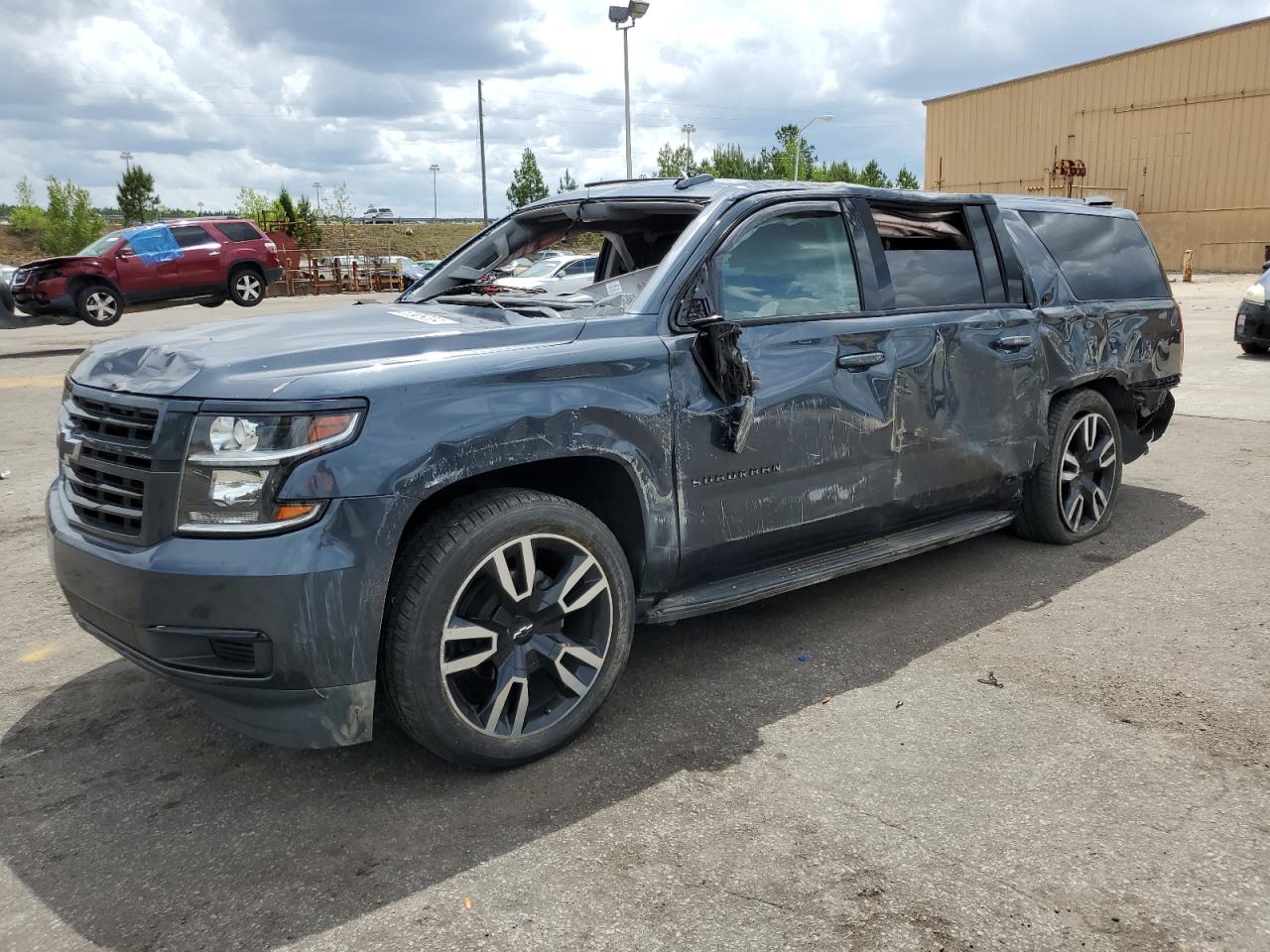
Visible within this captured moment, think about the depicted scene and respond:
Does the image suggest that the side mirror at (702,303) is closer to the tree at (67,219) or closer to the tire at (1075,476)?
the tire at (1075,476)

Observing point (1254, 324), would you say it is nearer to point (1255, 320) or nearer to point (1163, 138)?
point (1255, 320)

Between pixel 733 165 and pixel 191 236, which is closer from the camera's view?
pixel 191 236

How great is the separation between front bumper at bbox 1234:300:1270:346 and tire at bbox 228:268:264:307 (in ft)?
57.1

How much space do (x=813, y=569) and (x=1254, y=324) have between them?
1183 cm

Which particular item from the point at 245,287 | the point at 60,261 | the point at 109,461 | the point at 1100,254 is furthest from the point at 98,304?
the point at 109,461

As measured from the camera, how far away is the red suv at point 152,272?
18.6 metres

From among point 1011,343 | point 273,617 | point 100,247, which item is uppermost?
point 100,247

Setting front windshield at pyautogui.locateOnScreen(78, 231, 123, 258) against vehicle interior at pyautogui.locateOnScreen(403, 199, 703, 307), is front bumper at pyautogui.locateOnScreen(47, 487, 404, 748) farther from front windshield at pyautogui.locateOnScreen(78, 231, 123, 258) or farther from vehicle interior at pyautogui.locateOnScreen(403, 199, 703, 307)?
front windshield at pyautogui.locateOnScreen(78, 231, 123, 258)

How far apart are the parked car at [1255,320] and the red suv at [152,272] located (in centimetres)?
1753

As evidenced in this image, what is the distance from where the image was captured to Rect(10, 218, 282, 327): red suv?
1864cm

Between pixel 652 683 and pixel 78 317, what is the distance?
18686 mm

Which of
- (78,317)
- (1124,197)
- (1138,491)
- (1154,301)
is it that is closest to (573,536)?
(1154,301)

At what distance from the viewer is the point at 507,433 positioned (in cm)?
309

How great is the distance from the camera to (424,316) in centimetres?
379
